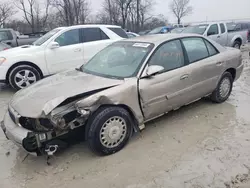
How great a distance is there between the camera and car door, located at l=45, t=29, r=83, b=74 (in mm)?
6441

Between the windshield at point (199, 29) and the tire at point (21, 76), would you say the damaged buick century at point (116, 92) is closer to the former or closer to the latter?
the tire at point (21, 76)

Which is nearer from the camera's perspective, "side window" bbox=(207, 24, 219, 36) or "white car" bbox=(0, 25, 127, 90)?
"white car" bbox=(0, 25, 127, 90)

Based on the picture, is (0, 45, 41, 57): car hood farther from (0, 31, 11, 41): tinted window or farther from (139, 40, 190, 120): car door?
(0, 31, 11, 41): tinted window

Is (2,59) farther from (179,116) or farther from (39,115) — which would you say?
(179,116)

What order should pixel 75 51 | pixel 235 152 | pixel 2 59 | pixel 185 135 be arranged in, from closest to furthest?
pixel 235 152
pixel 185 135
pixel 2 59
pixel 75 51

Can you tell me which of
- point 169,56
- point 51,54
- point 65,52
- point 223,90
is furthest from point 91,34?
point 223,90

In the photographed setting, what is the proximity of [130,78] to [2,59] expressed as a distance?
4236mm

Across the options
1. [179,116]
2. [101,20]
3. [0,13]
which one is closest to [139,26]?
[101,20]

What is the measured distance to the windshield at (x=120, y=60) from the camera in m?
3.47

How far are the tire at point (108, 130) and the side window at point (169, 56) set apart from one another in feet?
3.18

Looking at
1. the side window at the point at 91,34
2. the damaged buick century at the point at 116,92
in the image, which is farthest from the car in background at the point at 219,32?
the damaged buick century at the point at 116,92

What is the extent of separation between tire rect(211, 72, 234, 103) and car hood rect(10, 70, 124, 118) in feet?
7.71

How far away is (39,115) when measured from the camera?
271cm

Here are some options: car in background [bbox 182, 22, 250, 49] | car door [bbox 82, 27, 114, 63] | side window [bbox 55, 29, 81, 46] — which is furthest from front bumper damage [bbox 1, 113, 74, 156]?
car in background [bbox 182, 22, 250, 49]
